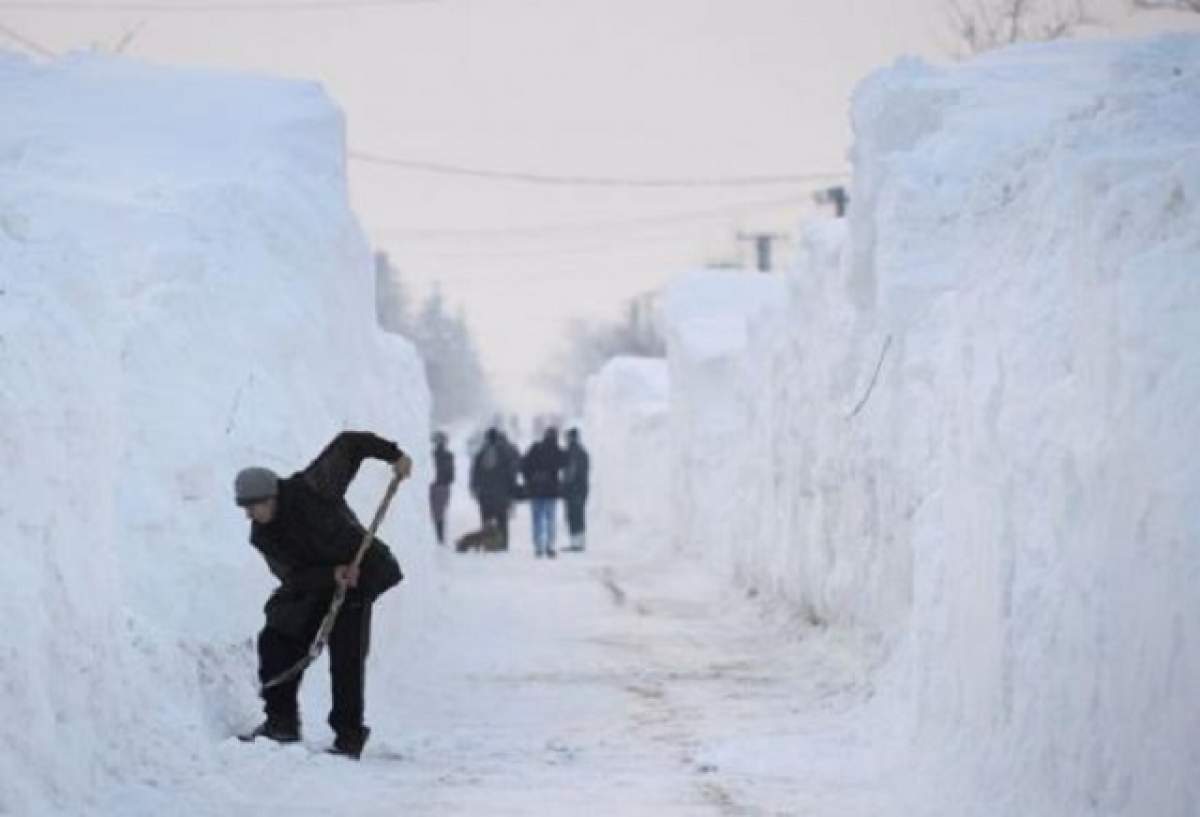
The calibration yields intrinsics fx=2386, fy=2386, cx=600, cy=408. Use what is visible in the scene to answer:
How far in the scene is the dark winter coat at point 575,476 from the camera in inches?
1396

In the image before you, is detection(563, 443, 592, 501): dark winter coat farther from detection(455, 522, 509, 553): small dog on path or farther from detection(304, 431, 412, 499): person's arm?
detection(304, 431, 412, 499): person's arm

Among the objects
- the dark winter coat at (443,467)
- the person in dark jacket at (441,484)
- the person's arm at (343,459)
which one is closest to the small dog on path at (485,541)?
Answer: the person in dark jacket at (441,484)

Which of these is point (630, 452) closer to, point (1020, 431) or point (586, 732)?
point (586, 732)

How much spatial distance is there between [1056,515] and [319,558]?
377 centimetres

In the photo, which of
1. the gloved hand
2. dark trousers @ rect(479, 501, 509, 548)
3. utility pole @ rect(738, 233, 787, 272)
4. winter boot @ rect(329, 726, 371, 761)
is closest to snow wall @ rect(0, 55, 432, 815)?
winter boot @ rect(329, 726, 371, 761)

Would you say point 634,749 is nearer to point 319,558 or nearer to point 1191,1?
point 319,558

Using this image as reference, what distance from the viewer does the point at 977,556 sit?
10445 millimetres

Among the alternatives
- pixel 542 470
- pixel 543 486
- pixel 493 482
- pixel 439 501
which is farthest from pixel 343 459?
pixel 493 482

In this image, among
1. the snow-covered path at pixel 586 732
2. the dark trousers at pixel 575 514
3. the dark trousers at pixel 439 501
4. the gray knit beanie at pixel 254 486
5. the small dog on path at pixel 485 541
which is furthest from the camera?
the dark trousers at pixel 575 514

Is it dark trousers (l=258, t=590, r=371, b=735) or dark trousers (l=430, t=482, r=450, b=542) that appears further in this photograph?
dark trousers (l=430, t=482, r=450, b=542)

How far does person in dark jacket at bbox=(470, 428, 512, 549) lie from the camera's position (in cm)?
3406

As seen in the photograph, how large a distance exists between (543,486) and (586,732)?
20305 mm

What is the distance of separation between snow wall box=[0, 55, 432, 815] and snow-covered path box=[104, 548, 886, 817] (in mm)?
394

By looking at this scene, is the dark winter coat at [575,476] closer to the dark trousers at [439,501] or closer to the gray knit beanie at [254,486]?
the dark trousers at [439,501]
